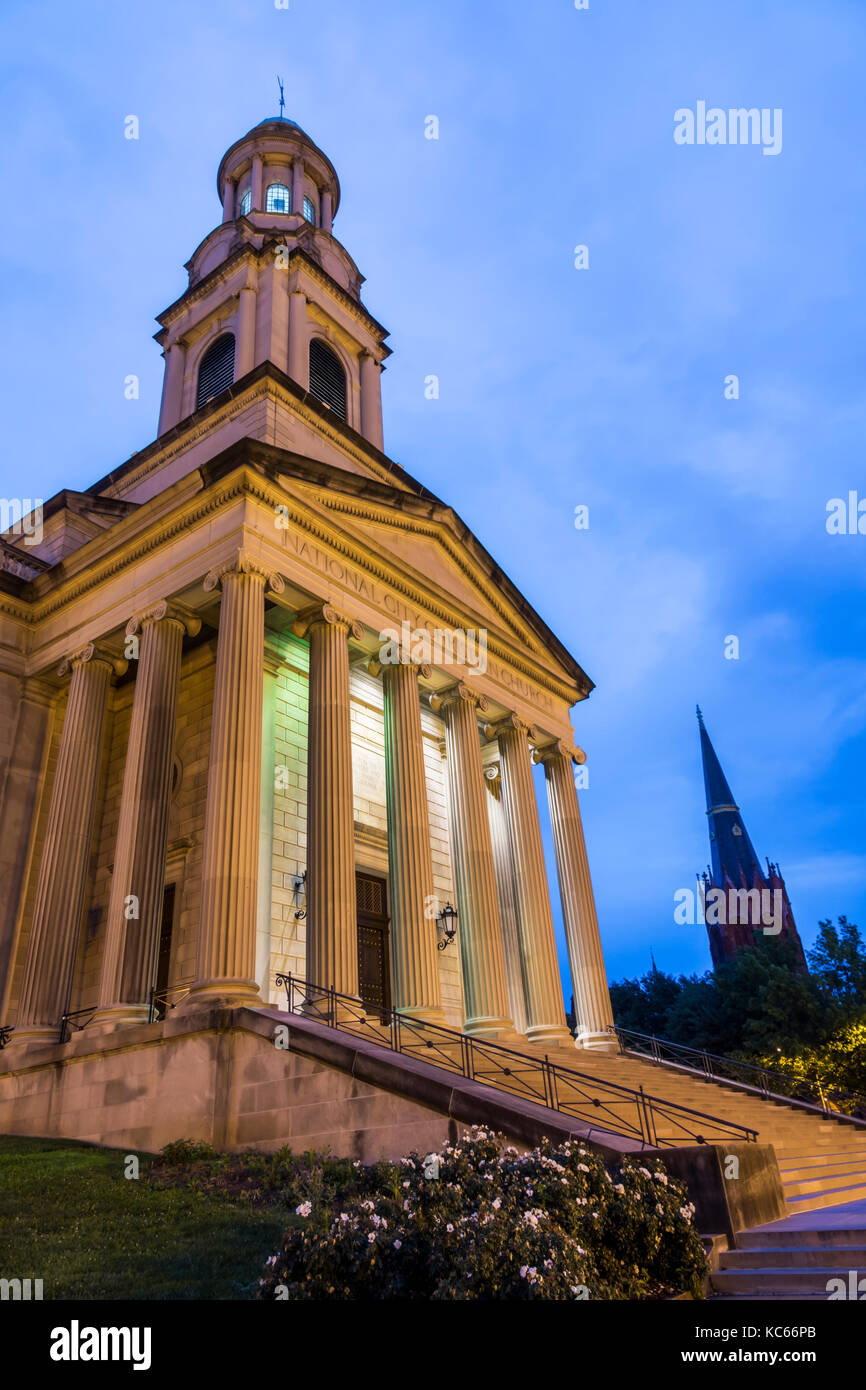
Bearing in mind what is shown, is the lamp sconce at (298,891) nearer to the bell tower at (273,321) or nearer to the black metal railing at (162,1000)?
the black metal railing at (162,1000)

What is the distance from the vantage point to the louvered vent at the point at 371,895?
22625mm

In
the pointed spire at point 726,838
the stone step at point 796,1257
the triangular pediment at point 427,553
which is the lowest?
the stone step at point 796,1257

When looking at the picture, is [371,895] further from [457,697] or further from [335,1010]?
[335,1010]

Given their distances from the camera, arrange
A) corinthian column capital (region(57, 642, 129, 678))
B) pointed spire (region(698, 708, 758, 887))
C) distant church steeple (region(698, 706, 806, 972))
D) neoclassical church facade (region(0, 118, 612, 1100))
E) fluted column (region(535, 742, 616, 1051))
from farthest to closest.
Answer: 1. pointed spire (region(698, 708, 758, 887))
2. distant church steeple (region(698, 706, 806, 972))
3. fluted column (region(535, 742, 616, 1051))
4. corinthian column capital (region(57, 642, 129, 678))
5. neoclassical church facade (region(0, 118, 612, 1100))

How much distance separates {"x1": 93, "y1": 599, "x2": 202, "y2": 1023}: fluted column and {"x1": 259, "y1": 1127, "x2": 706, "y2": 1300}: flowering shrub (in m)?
9.24

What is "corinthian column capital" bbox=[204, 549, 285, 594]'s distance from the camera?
18.0 m

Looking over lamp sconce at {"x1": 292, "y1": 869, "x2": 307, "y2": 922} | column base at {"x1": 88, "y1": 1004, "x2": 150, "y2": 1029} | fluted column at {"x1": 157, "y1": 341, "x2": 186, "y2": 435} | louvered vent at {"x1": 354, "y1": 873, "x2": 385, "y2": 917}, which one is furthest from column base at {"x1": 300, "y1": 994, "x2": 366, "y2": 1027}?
fluted column at {"x1": 157, "y1": 341, "x2": 186, "y2": 435}

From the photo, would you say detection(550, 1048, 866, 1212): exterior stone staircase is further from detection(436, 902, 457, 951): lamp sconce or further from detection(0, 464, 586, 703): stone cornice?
detection(0, 464, 586, 703): stone cornice

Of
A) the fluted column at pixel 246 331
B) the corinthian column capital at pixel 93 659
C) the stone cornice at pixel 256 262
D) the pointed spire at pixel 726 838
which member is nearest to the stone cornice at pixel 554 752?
the corinthian column capital at pixel 93 659

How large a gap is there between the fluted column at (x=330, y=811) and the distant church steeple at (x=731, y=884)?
7104 cm

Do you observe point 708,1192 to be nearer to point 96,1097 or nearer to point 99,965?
point 96,1097

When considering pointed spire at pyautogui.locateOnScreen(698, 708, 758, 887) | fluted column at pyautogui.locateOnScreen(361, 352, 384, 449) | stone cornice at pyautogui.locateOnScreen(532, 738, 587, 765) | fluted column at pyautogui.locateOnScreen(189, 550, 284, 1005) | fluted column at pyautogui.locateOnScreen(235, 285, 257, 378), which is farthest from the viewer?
pointed spire at pyautogui.locateOnScreen(698, 708, 758, 887)

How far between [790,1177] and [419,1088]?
19.8 ft

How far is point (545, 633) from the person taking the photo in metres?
28.7
